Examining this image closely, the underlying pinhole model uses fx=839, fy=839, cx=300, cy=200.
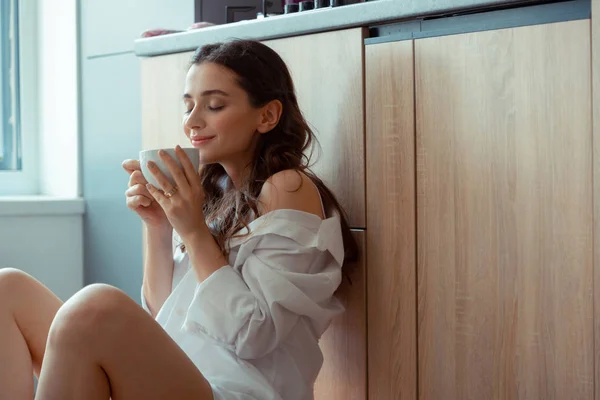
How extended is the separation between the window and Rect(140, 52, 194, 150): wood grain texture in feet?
3.30

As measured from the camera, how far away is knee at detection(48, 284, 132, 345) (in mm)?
1068

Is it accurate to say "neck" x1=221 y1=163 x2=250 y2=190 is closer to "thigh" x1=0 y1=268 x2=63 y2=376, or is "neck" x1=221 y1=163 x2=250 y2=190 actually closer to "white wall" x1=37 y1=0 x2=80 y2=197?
"thigh" x1=0 y1=268 x2=63 y2=376

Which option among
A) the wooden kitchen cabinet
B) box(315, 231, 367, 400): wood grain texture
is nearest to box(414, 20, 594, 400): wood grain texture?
the wooden kitchen cabinet

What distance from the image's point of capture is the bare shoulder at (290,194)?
4.18ft

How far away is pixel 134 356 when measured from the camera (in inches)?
42.4

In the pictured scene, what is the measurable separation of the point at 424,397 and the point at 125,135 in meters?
1.25

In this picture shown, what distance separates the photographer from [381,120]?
1.30 m

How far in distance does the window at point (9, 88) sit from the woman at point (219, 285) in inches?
50.9

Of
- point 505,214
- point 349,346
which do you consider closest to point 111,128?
point 349,346

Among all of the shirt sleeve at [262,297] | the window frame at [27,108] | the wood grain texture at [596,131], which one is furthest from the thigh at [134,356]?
the window frame at [27,108]

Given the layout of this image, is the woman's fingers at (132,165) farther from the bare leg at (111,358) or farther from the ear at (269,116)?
the bare leg at (111,358)

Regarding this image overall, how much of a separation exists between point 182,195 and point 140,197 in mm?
140

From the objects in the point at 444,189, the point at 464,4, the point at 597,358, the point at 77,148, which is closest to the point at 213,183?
the point at 444,189

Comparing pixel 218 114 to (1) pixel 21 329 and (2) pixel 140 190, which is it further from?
(1) pixel 21 329
